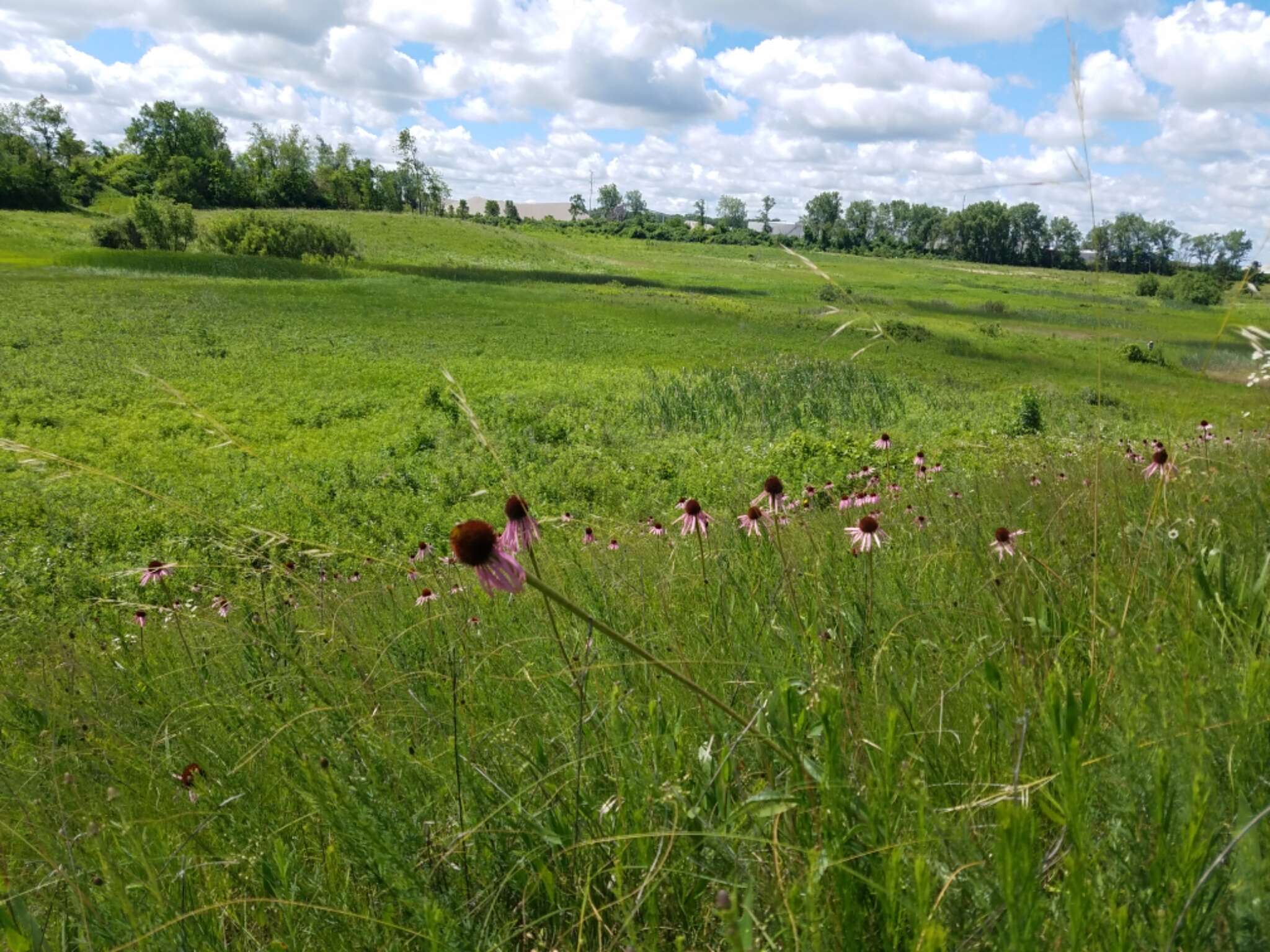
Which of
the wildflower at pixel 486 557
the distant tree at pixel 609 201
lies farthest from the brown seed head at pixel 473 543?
the distant tree at pixel 609 201

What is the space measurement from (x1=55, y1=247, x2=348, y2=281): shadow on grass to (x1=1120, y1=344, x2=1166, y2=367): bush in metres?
33.8

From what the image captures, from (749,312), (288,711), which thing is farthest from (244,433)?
(749,312)

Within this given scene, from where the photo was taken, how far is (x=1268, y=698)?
1309mm

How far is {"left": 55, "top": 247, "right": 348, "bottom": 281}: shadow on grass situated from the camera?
3812 cm

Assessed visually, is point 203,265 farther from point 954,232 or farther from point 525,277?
point 954,232

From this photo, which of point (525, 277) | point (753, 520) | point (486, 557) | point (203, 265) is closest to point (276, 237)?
point (203, 265)

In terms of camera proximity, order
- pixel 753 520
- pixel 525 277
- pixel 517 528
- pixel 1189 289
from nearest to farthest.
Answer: pixel 517 528 < pixel 753 520 < pixel 525 277 < pixel 1189 289

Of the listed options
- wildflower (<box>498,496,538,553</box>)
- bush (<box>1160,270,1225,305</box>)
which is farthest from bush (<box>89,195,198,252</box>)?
bush (<box>1160,270,1225,305</box>)

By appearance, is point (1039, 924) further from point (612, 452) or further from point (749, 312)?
point (749, 312)

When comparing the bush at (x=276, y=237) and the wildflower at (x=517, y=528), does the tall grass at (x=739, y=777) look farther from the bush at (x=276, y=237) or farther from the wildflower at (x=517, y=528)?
the bush at (x=276, y=237)

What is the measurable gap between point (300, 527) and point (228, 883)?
28.8 feet

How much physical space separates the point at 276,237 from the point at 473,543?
54.5 meters

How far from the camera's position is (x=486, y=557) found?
101 centimetres

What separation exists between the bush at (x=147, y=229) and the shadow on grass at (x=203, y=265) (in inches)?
188
